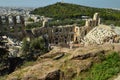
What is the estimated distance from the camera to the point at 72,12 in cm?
9362

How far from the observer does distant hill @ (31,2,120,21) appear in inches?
3292

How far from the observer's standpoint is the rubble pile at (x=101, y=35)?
1457 inches

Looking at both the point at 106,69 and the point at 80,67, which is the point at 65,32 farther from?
the point at 106,69

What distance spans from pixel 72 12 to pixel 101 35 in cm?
5301

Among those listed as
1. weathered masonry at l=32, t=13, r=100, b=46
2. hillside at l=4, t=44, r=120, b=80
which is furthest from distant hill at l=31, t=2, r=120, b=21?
hillside at l=4, t=44, r=120, b=80

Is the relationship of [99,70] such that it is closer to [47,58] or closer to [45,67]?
[45,67]

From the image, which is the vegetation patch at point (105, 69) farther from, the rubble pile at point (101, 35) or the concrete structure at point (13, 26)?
the concrete structure at point (13, 26)

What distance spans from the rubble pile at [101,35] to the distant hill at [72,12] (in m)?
35.8

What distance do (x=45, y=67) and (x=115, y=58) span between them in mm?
2522

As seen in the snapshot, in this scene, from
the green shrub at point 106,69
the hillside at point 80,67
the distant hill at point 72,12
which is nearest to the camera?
the green shrub at point 106,69

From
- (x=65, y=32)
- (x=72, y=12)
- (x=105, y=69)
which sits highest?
(x=105, y=69)

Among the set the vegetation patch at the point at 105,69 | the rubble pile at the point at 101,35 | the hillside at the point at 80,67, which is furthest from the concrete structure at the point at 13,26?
the vegetation patch at the point at 105,69

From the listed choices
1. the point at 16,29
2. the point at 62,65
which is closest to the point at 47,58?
the point at 62,65

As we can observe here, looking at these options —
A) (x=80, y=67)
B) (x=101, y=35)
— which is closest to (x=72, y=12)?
(x=101, y=35)
